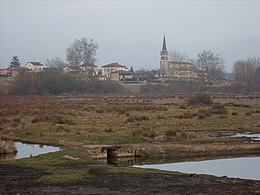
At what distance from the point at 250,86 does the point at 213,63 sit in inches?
535

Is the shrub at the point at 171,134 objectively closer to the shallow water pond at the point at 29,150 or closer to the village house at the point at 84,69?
the shallow water pond at the point at 29,150

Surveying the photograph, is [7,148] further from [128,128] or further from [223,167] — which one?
[128,128]

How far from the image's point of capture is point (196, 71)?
5748 inches

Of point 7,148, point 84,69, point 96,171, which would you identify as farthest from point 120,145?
point 84,69

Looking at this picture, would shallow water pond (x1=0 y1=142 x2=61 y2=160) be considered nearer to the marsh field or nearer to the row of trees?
the marsh field

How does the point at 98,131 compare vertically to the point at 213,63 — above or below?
below

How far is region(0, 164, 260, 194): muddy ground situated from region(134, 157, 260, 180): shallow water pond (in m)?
3.80

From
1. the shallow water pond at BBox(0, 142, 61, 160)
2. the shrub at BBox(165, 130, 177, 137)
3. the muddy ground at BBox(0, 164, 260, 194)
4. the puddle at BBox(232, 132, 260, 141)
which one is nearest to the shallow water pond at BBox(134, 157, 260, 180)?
the muddy ground at BBox(0, 164, 260, 194)

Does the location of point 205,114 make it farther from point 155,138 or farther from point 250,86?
point 250,86

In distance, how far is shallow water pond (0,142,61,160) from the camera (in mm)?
26931

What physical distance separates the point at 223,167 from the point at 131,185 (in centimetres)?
881

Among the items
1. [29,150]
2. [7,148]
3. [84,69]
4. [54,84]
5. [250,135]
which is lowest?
[250,135]

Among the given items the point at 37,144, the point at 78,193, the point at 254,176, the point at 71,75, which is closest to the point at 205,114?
the point at 37,144

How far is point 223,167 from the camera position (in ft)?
82.3
